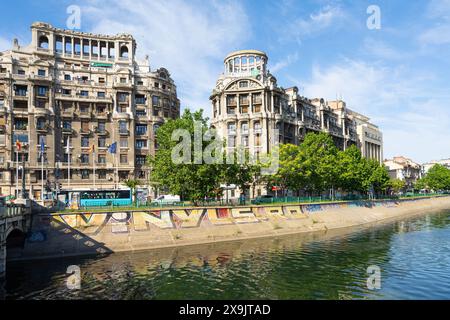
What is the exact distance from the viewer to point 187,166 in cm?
6362

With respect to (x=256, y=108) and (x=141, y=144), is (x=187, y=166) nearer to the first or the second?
(x=141, y=144)

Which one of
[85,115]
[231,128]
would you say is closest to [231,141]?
[231,128]

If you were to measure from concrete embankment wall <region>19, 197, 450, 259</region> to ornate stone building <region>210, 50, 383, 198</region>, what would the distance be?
36.6m

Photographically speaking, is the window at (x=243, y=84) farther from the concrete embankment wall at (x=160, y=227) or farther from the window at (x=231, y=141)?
the concrete embankment wall at (x=160, y=227)

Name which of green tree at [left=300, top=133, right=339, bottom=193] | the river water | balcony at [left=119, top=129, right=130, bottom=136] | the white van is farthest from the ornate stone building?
the river water

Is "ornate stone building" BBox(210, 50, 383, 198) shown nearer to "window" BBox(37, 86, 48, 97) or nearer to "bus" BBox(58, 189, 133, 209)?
"bus" BBox(58, 189, 133, 209)

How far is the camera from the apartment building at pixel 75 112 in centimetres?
8794

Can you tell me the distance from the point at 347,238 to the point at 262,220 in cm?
1508

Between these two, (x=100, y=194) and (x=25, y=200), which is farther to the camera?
(x=100, y=194)

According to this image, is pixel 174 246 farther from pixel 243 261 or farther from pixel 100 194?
pixel 100 194

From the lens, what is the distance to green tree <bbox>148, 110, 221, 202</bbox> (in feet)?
209

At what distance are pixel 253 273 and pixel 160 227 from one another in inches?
878

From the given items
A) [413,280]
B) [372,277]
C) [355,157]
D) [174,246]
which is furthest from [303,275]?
[355,157]
